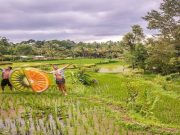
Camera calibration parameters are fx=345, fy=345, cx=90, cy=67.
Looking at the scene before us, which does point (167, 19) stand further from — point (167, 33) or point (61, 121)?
point (61, 121)

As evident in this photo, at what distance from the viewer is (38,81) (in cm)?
1708

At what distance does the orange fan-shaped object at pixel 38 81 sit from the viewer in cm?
1702

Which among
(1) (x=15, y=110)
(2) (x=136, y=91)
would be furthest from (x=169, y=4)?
(1) (x=15, y=110)

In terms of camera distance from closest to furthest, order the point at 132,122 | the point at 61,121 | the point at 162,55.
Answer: the point at 132,122 < the point at 61,121 < the point at 162,55

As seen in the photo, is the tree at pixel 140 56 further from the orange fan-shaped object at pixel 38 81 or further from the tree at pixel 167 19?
the orange fan-shaped object at pixel 38 81

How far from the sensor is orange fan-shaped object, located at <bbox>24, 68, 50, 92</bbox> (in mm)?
17016

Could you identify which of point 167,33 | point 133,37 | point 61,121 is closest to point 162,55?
point 167,33

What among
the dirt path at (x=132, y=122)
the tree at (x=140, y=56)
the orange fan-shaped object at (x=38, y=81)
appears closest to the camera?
the dirt path at (x=132, y=122)

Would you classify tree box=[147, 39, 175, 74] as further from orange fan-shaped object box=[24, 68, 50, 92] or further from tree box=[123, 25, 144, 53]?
orange fan-shaped object box=[24, 68, 50, 92]

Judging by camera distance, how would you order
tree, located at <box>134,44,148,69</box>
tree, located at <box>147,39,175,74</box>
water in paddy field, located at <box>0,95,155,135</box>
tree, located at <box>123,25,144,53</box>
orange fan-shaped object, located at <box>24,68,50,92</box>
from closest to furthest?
1. water in paddy field, located at <box>0,95,155,135</box>
2. orange fan-shaped object, located at <box>24,68,50,92</box>
3. tree, located at <box>147,39,175,74</box>
4. tree, located at <box>134,44,148,69</box>
5. tree, located at <box>123,25,144,53</box>

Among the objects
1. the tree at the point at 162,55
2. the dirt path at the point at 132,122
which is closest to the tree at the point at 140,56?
the tree at the point at 162,55

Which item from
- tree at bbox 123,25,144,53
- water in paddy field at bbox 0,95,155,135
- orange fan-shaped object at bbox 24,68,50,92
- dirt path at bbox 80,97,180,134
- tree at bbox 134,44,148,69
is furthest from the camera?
tree at bbox 123,25,144,53

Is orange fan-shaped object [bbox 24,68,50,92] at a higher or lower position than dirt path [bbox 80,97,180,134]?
higher

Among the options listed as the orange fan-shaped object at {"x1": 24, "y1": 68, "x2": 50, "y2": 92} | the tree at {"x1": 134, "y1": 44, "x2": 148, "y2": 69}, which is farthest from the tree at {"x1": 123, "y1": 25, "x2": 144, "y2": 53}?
the orange fan-shaped object at {"x1": 24, "y1": 68, "x2": 50, "y2": 92}
